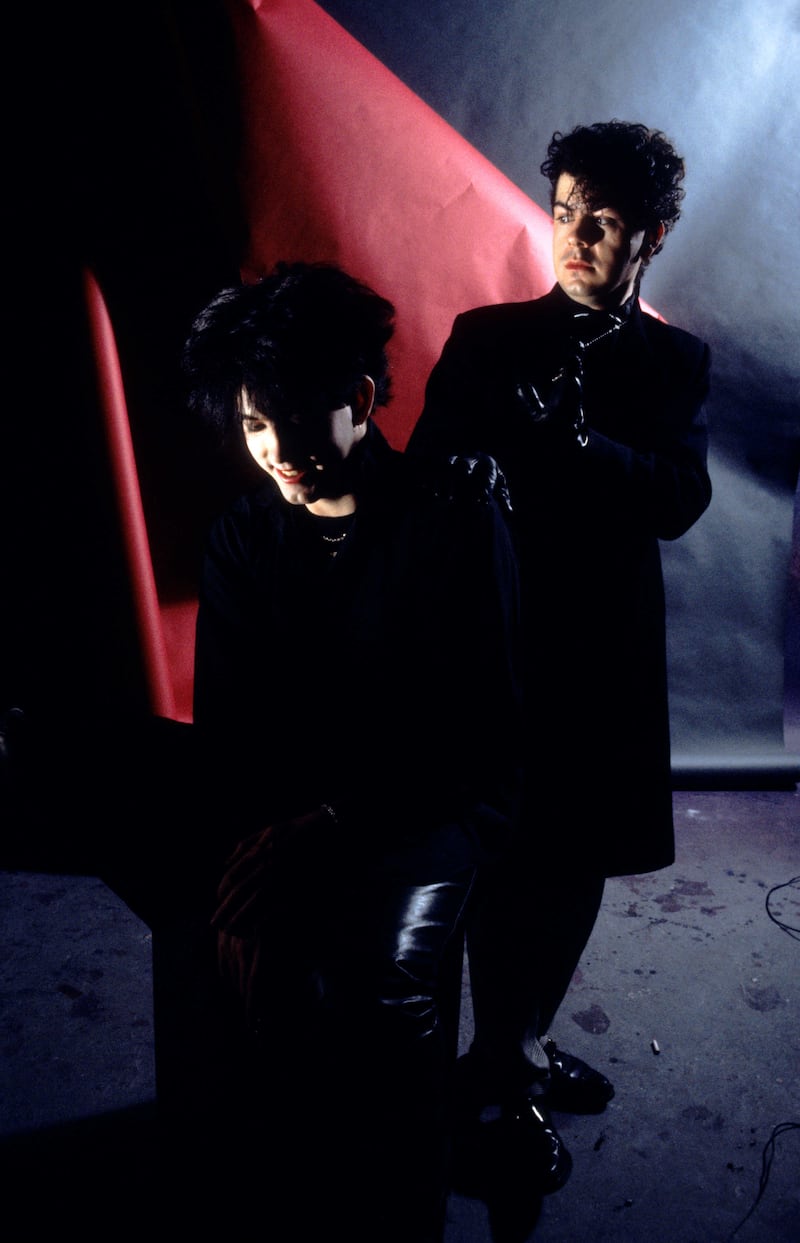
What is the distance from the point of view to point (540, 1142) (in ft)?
5.19

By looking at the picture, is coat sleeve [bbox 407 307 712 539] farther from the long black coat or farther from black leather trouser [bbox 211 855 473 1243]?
black leather trouser [bbox 211 855 473 1243]

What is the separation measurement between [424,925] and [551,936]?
1.74 ft

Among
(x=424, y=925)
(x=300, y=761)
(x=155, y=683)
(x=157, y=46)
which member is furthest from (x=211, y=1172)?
(x=157, y=46)

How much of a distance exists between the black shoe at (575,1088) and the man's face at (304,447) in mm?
→ 1322

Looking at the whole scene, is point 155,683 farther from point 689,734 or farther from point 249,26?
point 689,734

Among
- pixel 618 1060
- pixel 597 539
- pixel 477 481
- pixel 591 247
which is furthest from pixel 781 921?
pixel 591 247

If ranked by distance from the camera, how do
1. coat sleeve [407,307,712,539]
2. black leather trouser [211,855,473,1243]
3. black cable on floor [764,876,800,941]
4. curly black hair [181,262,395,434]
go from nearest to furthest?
black leather trouser [211,855,473,1243] < curly black hair [181,262,395,434] < coat sleeve [407,307,712,539] < black cable on floor [764,876,800,941]

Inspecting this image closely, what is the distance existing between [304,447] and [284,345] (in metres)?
0.17

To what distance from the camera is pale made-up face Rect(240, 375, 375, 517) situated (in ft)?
4.40

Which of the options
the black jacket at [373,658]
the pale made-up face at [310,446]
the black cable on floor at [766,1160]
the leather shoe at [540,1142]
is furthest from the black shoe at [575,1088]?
the pale made-up face at [310,446]

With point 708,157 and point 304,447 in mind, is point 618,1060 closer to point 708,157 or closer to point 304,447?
point 304,447

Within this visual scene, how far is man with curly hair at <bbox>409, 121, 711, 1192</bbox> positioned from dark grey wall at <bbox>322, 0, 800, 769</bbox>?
1.04 m

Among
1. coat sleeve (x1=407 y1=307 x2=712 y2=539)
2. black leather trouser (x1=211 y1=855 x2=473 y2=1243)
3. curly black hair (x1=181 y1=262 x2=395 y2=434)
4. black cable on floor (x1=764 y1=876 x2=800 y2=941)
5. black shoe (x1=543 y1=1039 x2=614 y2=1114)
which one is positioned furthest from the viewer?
black cable on floor (x1=764 y1=876 x2=800 y2=941)

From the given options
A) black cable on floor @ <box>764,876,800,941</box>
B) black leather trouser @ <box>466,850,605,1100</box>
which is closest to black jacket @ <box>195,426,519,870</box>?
black leather trouser @ <box>466,850,605,1100</box>
